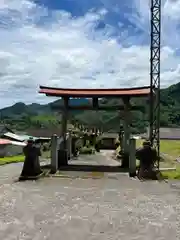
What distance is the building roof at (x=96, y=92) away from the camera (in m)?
18.9

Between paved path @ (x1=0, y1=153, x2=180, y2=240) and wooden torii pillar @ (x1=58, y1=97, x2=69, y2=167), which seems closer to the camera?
paved path @ (x1=0, y1=153, x2=180, y2=240)

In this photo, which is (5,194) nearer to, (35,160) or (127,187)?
(35,160)

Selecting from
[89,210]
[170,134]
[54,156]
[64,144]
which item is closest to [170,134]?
[170,134]

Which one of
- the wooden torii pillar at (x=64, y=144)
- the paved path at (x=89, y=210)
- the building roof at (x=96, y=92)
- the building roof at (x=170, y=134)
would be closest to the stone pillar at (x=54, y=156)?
the wooden torii pillar at (x=64, y=144)

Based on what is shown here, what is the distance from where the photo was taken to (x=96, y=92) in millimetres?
19812

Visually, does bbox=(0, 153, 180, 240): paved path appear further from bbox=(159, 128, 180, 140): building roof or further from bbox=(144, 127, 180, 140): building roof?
bbox=(159, 128, 180, 140): building roof

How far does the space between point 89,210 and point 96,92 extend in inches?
445

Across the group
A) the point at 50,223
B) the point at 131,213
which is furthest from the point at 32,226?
the point at 131,213

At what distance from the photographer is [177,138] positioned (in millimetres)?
63844

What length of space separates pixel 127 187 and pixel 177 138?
53.3 m

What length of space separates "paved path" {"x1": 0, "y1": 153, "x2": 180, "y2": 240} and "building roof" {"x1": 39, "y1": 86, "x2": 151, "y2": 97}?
6444 millimetres

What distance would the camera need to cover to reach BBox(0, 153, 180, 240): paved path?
7.27 m

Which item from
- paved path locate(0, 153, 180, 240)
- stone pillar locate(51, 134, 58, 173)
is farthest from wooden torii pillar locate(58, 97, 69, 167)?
paved path locate(0, 153, 180, 240)

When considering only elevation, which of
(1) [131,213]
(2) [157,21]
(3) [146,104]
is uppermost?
(2) [157,21]
